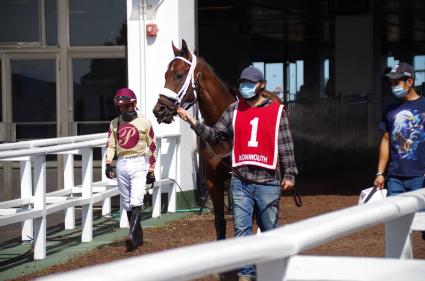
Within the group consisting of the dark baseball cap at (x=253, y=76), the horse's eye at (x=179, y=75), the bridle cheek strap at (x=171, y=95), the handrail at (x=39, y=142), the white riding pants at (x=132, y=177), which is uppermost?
the horse's eye at (x=179, y=75)

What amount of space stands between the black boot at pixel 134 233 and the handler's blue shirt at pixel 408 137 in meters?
3.58

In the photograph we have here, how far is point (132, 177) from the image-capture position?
1027 cm

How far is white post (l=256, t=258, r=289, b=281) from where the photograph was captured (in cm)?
300

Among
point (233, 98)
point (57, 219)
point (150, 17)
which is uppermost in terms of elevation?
point (150, 17)

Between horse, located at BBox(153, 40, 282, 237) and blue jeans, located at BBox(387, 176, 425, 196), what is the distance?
1468mm

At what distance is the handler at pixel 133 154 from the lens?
1017 centimetres

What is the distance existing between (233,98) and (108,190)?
3.90m

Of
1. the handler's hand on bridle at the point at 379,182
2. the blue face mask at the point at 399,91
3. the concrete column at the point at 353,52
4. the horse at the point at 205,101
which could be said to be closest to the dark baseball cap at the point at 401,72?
the blue face mask at the point at 399,91

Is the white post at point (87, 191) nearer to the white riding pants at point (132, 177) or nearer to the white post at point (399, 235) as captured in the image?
the white riding pants at point (132, 177)

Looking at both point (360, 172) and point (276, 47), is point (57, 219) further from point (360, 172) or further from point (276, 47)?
point (276, 47)

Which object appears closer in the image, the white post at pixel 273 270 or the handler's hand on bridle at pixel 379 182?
the white post at pixel 273 270

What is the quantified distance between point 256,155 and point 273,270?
13.1ft

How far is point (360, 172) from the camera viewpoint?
20.2 meters

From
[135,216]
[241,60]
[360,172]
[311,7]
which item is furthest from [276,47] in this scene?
[135,216]
